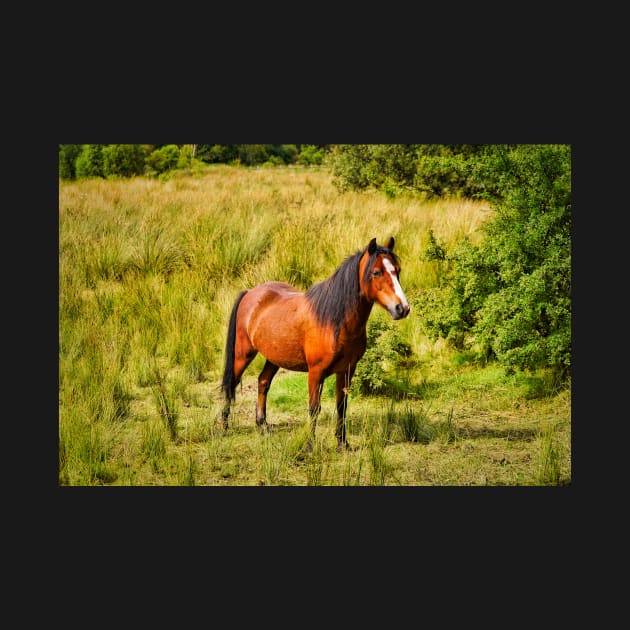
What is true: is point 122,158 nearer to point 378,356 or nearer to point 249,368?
point 249,368

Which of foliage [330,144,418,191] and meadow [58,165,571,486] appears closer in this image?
meadow [58,165,571,486]

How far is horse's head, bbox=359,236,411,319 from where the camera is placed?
5.49 m

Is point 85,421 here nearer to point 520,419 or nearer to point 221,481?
point 221,481

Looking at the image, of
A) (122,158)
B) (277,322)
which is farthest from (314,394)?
(122,158)

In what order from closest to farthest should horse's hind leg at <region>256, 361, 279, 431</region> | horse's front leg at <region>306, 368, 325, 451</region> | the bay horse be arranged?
1. the bay horse
2. horse's front leg at <region>306, 368, 325, 451</region>
3. horse's hind leg at <region>256, 361, 279, 431</region>

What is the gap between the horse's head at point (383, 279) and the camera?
5.49 metres

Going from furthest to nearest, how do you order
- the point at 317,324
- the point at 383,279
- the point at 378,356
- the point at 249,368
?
the point at 249,368 → the point at 378,356 → the point at 317,324 → the point at 383,279

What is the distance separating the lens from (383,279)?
5586mm

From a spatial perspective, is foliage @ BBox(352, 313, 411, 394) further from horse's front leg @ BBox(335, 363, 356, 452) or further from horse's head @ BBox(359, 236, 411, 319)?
horse's head @ BBox(359, 236, 411, 319)

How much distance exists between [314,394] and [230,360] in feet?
3.22

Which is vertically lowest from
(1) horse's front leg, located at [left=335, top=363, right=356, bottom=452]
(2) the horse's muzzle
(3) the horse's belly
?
(1) horse's front leg, located at [left=335, top=363, right=356, bottom=452]

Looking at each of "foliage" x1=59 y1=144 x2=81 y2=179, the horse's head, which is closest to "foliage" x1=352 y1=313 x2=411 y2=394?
the horse's head

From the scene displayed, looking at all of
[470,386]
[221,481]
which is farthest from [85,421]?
[470,386]

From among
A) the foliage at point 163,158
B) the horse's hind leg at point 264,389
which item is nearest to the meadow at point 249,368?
the horse's hind leg at point 264,389
